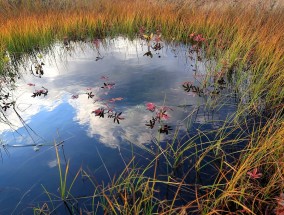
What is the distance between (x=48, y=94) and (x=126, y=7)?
18.5 feet

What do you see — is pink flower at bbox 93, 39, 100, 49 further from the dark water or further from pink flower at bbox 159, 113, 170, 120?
pink flower at bbox 159, 113, 170, 120

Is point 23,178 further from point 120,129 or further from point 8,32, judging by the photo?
point 8,32

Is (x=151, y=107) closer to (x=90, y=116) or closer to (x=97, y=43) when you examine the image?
(x=90, y=116)

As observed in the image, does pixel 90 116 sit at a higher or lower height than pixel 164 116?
lower

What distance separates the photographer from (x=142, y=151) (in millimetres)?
2992

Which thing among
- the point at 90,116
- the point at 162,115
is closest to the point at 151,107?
the point at 162,115

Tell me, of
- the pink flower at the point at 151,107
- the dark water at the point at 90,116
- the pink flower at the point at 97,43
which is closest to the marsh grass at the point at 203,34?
the dark water at the point at 90,116

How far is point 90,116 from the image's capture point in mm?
3756

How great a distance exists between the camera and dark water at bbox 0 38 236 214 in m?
2.71

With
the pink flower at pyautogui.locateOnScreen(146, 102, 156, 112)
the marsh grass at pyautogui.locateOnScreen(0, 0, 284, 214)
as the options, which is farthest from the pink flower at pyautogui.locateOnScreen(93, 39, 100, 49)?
the pink flower at pyautogui.locateOnScreen(146, 102, 156, 112)

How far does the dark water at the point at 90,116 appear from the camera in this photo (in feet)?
8.89

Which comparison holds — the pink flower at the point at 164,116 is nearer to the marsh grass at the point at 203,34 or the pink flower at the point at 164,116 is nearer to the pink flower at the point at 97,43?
the marsh grass at the point at 203,34

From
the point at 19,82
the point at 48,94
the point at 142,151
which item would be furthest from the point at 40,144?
the point at 19,82

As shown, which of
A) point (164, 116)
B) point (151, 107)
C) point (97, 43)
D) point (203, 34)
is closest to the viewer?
point (164, 116)
